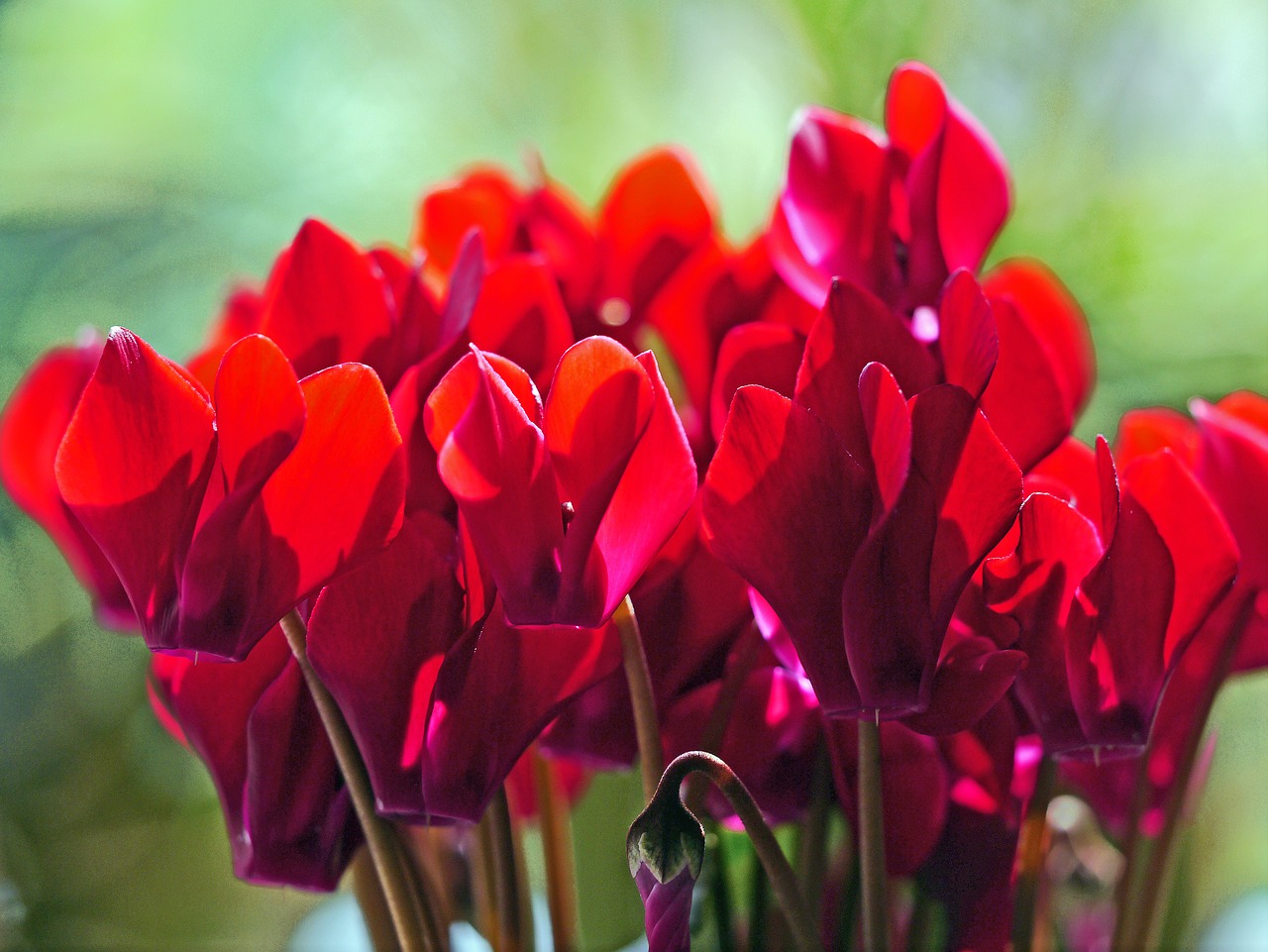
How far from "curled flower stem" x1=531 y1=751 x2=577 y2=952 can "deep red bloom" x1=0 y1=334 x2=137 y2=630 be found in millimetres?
126

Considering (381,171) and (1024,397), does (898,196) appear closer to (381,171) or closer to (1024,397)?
(1024,397)

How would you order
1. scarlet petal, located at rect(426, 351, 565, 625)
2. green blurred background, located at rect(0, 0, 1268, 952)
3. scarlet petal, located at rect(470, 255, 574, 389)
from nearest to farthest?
scarlet petal, located at rect(426, 351, 565, 625) → scarlet petal, located at rect(470, 255, 574, 389) → green blurred background, located at rect(0, 0, 1268, 952)

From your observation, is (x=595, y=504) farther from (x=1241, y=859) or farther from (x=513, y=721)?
(x=1241, y=859)

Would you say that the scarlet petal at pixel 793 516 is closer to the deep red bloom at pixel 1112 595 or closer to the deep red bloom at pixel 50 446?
the deep red bloom at pixel 1112 595

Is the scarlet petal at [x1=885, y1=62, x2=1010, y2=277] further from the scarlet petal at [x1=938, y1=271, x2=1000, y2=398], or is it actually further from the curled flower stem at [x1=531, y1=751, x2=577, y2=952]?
the curled flower stem at [x1=531, y1=751, x2=577, y2=952]

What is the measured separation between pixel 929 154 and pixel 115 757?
777 millimetres

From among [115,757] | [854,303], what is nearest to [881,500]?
[854,303]

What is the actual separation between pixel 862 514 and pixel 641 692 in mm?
67

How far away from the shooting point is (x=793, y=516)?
240 mm

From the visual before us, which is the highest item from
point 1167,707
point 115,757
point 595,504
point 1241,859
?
point 595,504

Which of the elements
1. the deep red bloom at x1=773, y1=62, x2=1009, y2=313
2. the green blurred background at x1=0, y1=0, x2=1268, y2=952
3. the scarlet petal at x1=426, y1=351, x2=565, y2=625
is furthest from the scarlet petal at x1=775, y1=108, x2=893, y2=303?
the green blurred background at x1=0, y1=0, x2=1268, y2=952

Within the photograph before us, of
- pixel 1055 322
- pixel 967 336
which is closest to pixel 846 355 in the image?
pixel 967 336

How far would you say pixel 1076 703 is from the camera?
0.26m

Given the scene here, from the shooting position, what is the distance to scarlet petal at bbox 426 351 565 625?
225 mm
